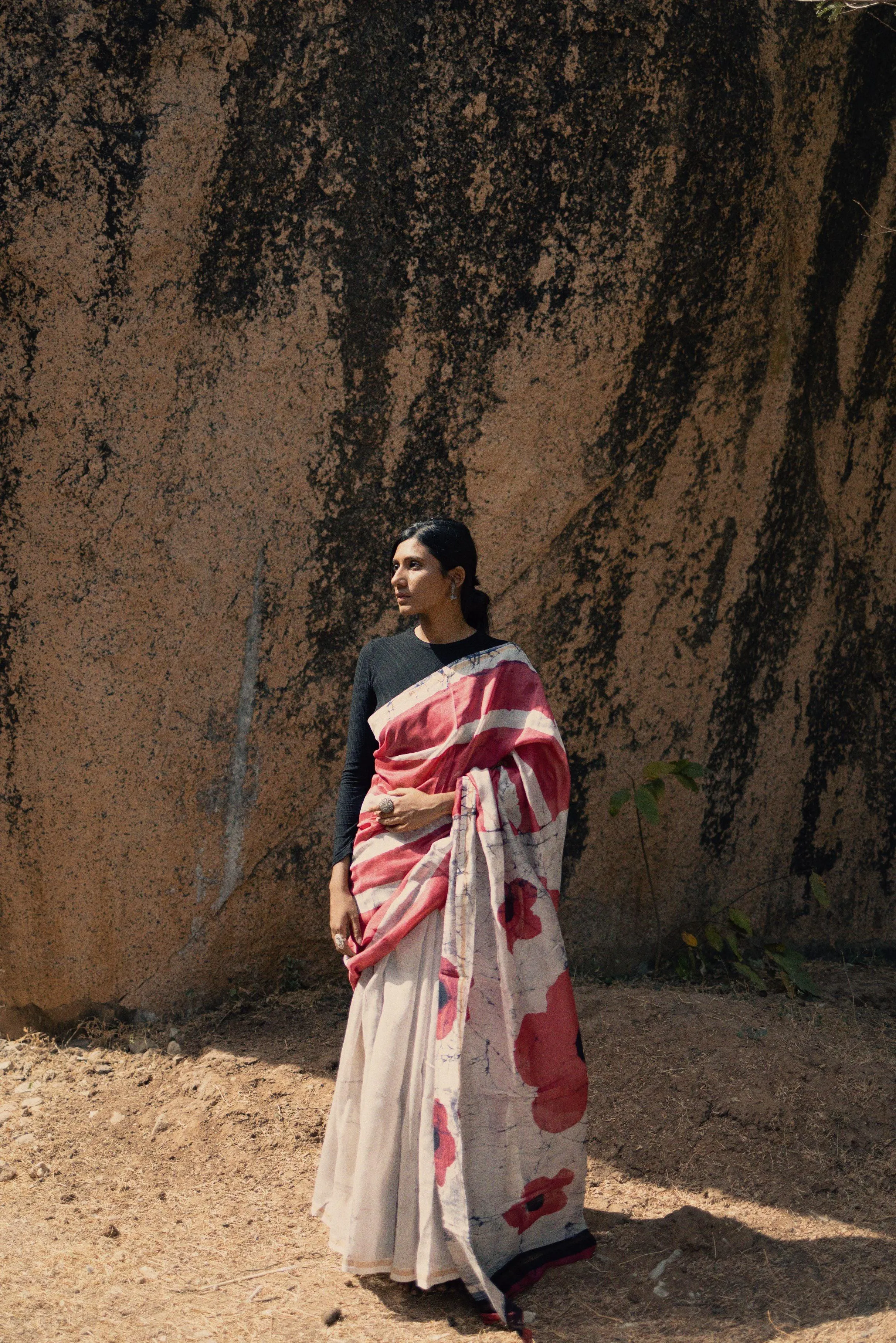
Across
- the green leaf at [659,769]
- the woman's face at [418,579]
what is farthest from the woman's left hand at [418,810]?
the green leaf at [659,769]

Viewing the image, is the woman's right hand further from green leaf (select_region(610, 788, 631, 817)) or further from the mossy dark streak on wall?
the mossy dark streak on wall

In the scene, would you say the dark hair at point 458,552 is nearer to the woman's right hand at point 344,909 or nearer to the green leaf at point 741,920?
the woman's right hand at point 344,909

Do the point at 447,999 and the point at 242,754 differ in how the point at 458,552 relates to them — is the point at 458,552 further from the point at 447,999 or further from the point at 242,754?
the point at 242,754

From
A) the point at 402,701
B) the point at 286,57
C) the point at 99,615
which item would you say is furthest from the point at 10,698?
the point at 286,57

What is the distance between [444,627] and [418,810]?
42 centimetres

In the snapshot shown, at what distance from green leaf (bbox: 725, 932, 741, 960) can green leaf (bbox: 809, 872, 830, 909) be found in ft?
1.09

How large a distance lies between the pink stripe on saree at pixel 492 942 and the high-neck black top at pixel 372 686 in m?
0.04

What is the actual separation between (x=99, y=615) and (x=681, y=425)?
1956 mm

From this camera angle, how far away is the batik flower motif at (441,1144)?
2389 millimetres

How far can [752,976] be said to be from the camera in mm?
4070

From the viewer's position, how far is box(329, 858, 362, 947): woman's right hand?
2617 mm

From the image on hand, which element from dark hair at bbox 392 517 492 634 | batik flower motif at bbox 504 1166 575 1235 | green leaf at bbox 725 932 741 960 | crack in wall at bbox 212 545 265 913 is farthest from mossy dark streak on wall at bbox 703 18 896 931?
batik flower motif at bbox 504 1166 575 1235

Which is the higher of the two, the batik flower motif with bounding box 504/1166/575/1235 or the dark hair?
the dark hair

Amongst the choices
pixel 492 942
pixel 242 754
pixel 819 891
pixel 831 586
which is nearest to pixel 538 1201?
pixel 492 942
